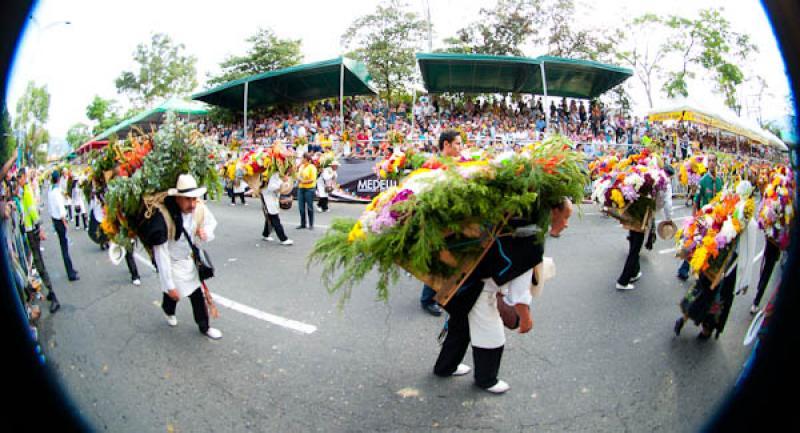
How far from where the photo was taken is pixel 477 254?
8.07ft

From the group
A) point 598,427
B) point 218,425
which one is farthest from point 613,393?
point 218,425

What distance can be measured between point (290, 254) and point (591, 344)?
3430 mm

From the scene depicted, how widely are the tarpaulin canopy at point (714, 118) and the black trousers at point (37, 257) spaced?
2853 millimetres

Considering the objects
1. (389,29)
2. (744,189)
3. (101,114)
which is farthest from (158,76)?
(744,189)

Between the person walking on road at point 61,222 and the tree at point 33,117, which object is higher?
the tree at point 33,117

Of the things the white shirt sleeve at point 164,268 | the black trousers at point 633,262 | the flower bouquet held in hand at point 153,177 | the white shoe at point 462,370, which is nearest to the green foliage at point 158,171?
the flower bouquet held in hand at point 153,177

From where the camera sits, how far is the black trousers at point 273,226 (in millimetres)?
5459

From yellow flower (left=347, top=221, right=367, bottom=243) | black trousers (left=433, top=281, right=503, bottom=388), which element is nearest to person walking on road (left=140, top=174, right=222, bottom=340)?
yellow flower (left=347, top=221, right=367, bottom=243)

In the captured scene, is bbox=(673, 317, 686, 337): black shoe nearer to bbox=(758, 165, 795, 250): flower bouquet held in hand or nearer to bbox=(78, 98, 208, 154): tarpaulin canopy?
bbox=(758, 165, 795, 250): flower bouquet held in hand

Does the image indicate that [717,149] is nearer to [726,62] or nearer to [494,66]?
[726,62]

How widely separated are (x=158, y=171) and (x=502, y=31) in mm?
2955

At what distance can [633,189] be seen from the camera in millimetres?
4641

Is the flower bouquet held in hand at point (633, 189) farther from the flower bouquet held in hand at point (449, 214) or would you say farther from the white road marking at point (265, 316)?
the white road marking at point (265, 316)

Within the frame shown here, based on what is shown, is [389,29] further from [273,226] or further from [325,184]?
[325,184]
